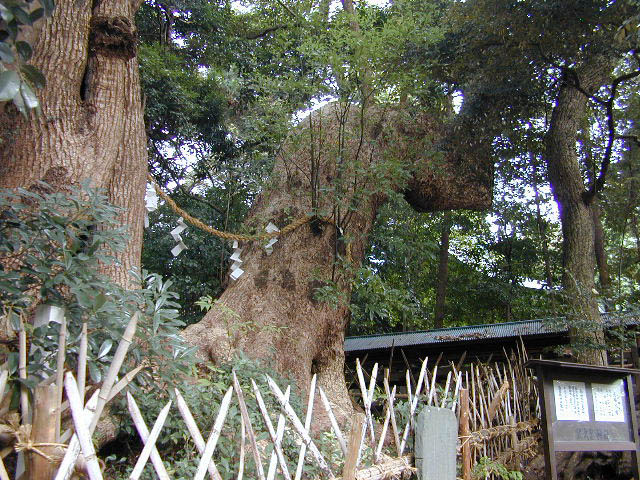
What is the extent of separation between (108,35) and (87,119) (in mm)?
647

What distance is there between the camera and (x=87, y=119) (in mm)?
3898

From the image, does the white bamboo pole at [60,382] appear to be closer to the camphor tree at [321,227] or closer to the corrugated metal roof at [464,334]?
the camphor tree at [321,227]

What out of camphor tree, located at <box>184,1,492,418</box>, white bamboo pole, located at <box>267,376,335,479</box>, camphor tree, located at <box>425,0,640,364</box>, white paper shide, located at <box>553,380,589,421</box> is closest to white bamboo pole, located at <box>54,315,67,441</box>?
white bamboo pole, located at <box>267,376,335,479</box>

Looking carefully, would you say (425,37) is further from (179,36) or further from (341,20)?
(179,36)

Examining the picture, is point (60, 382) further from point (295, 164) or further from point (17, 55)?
point (295, 164)

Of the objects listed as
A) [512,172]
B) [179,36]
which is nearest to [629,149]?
[512,172]

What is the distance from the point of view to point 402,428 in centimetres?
370

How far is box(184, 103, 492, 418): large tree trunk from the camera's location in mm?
5156

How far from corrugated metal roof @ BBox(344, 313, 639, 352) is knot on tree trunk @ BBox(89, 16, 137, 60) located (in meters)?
5.17

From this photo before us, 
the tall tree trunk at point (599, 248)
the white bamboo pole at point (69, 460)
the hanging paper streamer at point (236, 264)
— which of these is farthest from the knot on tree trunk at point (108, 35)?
the tall tree trunk at point (599, 248)

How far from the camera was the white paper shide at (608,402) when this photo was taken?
4.63m

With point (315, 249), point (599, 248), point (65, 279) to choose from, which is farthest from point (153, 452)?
point (599, 248)

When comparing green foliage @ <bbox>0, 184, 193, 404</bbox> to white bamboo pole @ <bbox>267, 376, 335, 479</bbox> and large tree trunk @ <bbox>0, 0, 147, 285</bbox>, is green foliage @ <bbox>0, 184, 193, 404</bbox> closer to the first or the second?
white bamboo pole @ <bbox>267, 376, 335, 479</bbox>

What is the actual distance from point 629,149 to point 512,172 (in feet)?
8.88
